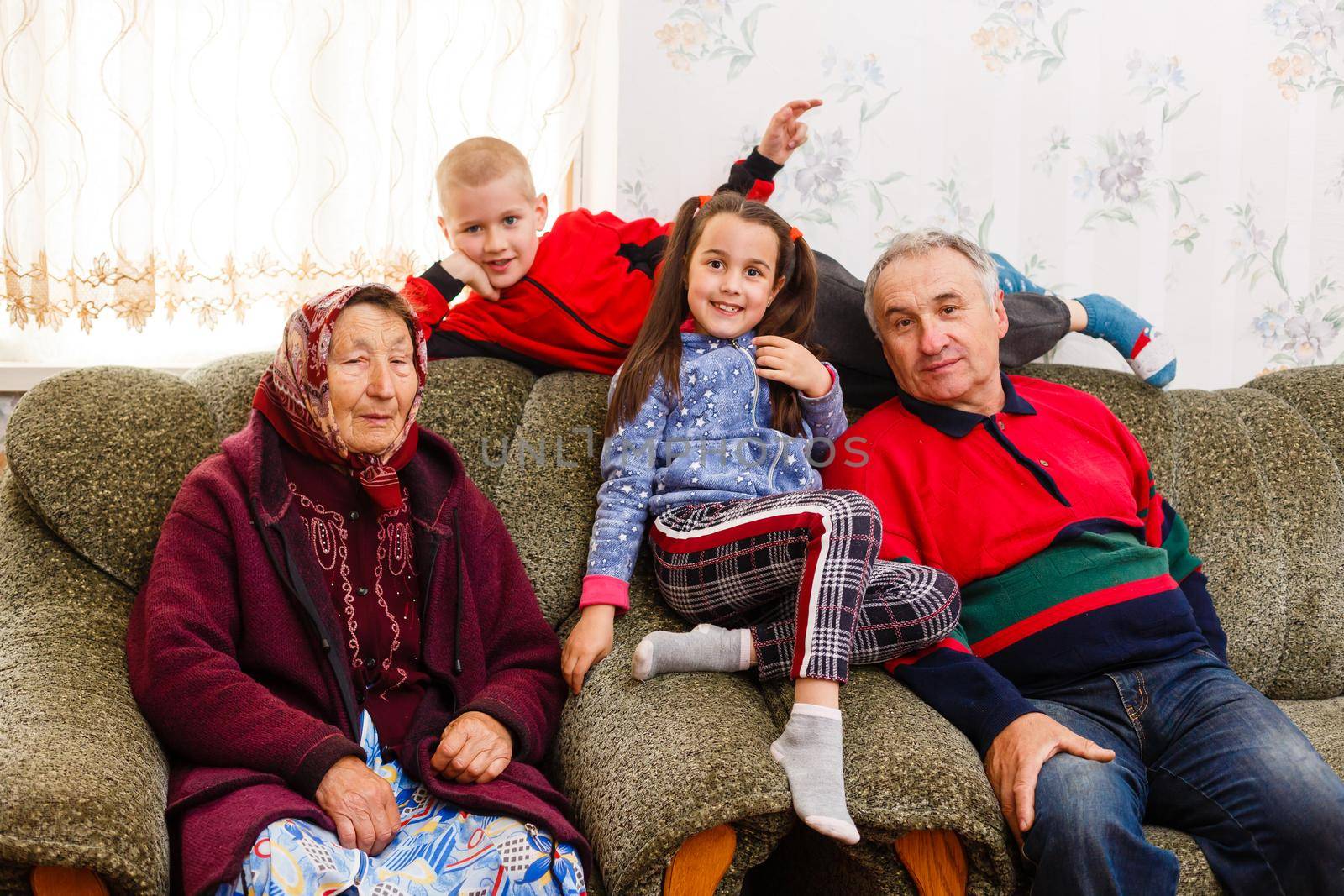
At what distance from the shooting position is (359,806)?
4.16 ft

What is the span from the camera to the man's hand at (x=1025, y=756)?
136 cm

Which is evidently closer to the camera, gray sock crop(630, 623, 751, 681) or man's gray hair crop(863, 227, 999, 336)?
gray sock crop(630, 623, 751, 681)

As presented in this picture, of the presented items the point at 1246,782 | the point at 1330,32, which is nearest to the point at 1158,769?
the point at 1246,782

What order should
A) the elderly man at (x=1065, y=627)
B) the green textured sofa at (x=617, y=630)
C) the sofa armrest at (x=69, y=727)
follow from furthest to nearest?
1. the elderly man at (x=1065, y=627)
2. the green textured sofa at (x=617, y=630)
3. the sofa armrest at (x=69, y=727)

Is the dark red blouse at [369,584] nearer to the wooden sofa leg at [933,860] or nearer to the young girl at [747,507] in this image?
the young girl at [747,507]

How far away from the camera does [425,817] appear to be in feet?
4.42

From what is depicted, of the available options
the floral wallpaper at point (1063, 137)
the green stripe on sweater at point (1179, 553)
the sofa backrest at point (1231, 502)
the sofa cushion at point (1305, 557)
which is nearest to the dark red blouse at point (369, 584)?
the sofa backrest at point (1231, 502)

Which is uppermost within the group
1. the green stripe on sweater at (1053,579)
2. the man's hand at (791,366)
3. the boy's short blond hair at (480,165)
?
the boy's short blond hair at (480,165)

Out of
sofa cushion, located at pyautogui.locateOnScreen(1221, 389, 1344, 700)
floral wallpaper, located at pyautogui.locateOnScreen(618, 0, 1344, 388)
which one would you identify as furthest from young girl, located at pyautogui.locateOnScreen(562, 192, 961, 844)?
sofa cushion, located at pyautogui.locateOnScreen(1221, 389, 1344, 700)

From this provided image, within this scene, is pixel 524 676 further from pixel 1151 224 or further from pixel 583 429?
pixel 1151 224

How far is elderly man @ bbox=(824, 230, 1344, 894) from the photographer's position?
4.44 feet

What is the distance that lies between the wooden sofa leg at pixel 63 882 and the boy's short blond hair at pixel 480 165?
1.28m

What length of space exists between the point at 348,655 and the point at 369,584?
0.10 m

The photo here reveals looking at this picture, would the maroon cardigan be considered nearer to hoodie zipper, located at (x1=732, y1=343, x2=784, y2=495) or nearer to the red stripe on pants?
the red stripe on pants
